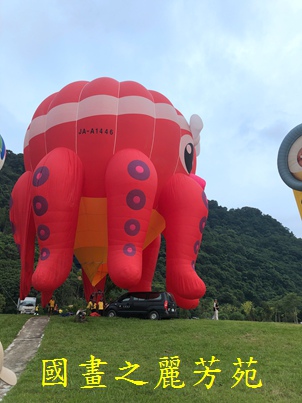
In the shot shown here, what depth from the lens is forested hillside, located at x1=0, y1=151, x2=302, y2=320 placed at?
38.4 meters

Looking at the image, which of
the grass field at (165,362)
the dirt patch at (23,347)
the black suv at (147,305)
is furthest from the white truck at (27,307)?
the grass field at (165,362)

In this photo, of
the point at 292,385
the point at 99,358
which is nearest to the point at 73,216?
the point at 99,358

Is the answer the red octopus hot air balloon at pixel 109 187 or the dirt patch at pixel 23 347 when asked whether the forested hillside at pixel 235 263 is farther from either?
the dirt patch at pixel 23 347

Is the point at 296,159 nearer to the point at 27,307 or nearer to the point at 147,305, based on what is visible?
the point at 147,305

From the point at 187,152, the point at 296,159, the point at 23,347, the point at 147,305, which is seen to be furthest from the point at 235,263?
the point at 23,347

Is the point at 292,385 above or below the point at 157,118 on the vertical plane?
below

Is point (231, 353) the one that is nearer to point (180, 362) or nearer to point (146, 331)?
point (180, 362)

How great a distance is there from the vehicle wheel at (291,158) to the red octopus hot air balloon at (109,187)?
12.0ft

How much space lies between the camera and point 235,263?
2240 inches

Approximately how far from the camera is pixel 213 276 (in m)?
51.4

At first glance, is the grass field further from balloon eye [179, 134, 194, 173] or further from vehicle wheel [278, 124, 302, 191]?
vehicle wheel [278, 124, 302, 191]

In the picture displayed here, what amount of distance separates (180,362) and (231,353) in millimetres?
1337

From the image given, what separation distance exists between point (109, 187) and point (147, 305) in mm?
4716

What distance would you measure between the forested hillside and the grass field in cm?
2265
